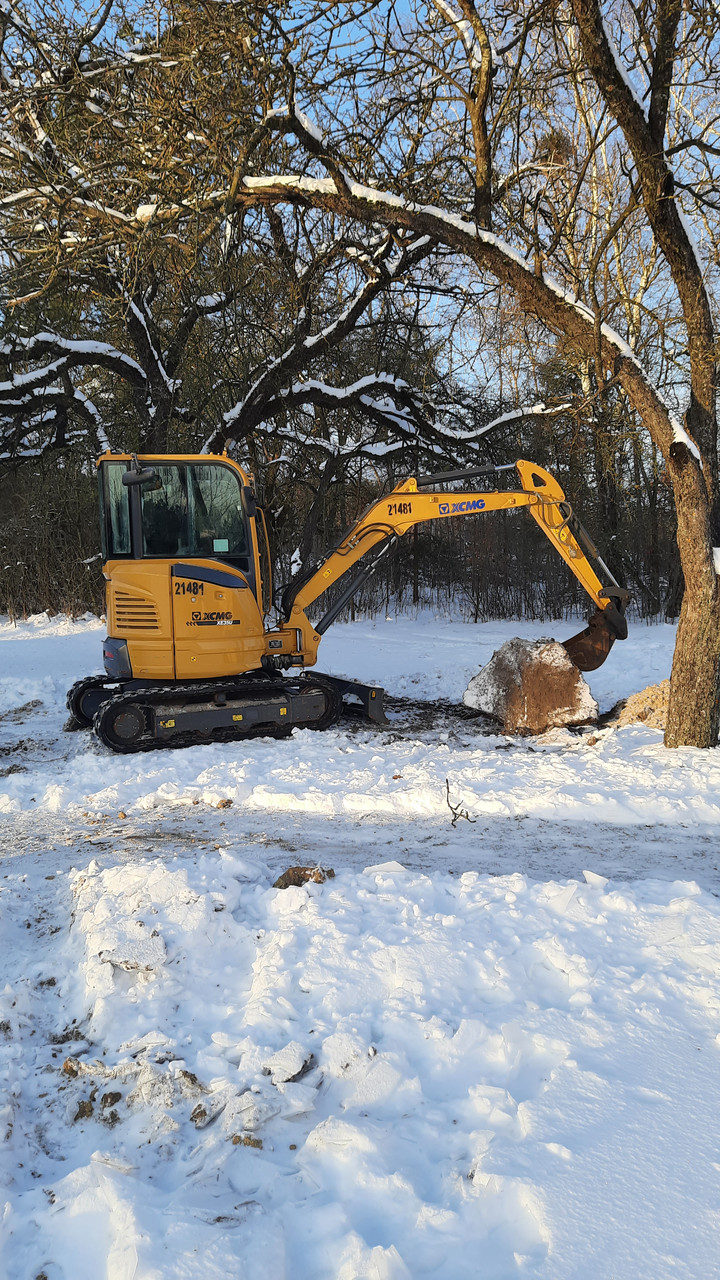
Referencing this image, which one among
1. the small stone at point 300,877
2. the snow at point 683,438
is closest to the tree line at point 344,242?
the snow at point 683,438

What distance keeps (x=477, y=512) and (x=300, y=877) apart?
5.01 meters

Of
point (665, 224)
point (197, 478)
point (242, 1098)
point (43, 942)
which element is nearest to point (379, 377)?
point (197, 478)

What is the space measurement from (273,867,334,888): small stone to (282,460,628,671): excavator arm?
428cm

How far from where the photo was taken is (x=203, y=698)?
801 cm

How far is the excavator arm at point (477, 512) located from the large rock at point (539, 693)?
38 centimetres

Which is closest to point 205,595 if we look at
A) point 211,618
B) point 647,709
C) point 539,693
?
point 211,618

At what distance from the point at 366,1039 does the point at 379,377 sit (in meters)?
10.6

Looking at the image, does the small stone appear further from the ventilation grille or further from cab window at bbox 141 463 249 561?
cab window at bbox 141 463 249 561

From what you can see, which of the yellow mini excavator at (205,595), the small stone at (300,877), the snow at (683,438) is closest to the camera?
the small stone at (300,877)

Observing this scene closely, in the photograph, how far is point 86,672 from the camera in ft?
36.0

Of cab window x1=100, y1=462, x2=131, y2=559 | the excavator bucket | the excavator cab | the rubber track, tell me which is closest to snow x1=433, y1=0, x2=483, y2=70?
the excavator cab

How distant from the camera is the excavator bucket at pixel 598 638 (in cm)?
839

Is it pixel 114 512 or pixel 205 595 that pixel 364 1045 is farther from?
pixel 114 512

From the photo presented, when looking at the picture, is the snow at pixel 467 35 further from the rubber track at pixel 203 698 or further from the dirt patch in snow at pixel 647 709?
the dirt patch in snow at pixel 647 709
